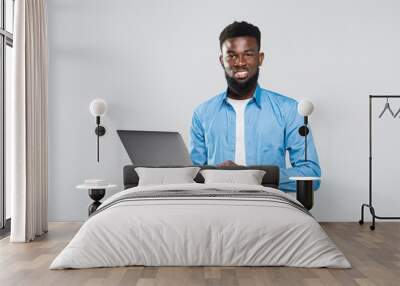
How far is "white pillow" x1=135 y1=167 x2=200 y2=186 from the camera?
653cm

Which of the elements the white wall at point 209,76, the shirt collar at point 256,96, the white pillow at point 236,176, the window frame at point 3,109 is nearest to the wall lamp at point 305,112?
the white wall at point 209,76

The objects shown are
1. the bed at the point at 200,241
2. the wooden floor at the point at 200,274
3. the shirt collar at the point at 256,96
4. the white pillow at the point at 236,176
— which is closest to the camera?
the wooden floor at the point at 200,274

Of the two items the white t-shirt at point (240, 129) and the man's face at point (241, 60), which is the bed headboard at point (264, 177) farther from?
the man's face at point (241, 60)

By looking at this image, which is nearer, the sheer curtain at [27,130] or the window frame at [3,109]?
the sheer curtain at [27,130]

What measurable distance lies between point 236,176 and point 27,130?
229 centimetres

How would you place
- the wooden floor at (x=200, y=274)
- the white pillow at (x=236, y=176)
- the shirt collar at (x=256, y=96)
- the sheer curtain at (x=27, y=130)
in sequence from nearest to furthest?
the wooden floor at (x=200, y=274) < the sheer curtain at (x=27, y=130) < the white pillow at (x=236, y=176) < the shirt collar at (x=256, y=96)

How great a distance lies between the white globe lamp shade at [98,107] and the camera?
700cm

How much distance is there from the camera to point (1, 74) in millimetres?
6527

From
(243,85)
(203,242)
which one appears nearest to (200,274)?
(203,242)

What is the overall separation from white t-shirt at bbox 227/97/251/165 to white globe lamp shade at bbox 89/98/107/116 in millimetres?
1524

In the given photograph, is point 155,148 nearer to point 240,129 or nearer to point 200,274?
point 240,129

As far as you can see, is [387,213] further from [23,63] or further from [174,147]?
[23,63]

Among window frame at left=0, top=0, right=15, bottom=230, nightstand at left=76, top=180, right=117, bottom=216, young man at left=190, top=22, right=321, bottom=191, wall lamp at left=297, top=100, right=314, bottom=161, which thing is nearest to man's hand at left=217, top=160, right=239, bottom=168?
young man at left=190, top=22, right=321, bottom=191

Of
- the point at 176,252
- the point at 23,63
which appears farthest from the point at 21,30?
the point at 176,252
